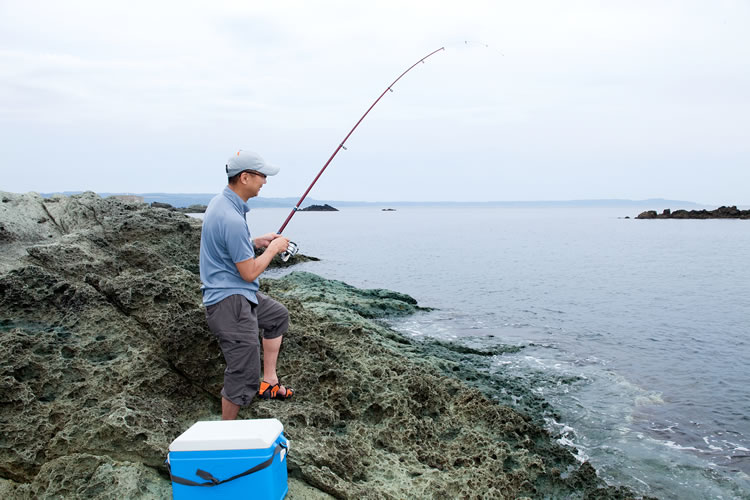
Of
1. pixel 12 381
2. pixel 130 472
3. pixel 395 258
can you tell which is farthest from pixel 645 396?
pixel 395 258

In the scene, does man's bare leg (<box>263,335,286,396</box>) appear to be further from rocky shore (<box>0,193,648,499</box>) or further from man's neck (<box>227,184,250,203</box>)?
man's neck (<box>227,184,250,203</box>)

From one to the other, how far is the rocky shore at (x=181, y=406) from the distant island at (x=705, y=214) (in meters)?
85.6

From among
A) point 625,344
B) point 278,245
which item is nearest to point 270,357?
point 278,245

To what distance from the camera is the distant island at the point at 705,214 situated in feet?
250

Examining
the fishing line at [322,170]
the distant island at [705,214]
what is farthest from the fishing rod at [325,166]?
the distant island at [705,214]

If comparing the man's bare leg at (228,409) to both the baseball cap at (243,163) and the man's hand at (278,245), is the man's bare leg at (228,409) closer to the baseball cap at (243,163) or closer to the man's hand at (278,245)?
the man's hand at (278,245)

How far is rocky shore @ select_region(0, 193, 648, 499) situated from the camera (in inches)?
140

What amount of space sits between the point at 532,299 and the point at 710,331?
512cm

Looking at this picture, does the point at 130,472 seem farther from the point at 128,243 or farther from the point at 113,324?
the point at 128,243

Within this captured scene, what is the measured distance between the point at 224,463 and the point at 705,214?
3635 inches

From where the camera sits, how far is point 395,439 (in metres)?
4.61

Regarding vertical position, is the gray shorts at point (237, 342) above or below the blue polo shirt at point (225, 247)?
below

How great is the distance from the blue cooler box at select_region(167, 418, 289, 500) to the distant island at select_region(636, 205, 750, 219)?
8880cm

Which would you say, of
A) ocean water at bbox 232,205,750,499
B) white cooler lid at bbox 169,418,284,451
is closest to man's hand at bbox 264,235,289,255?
white cooler lid at bbox 169,418,284,451
